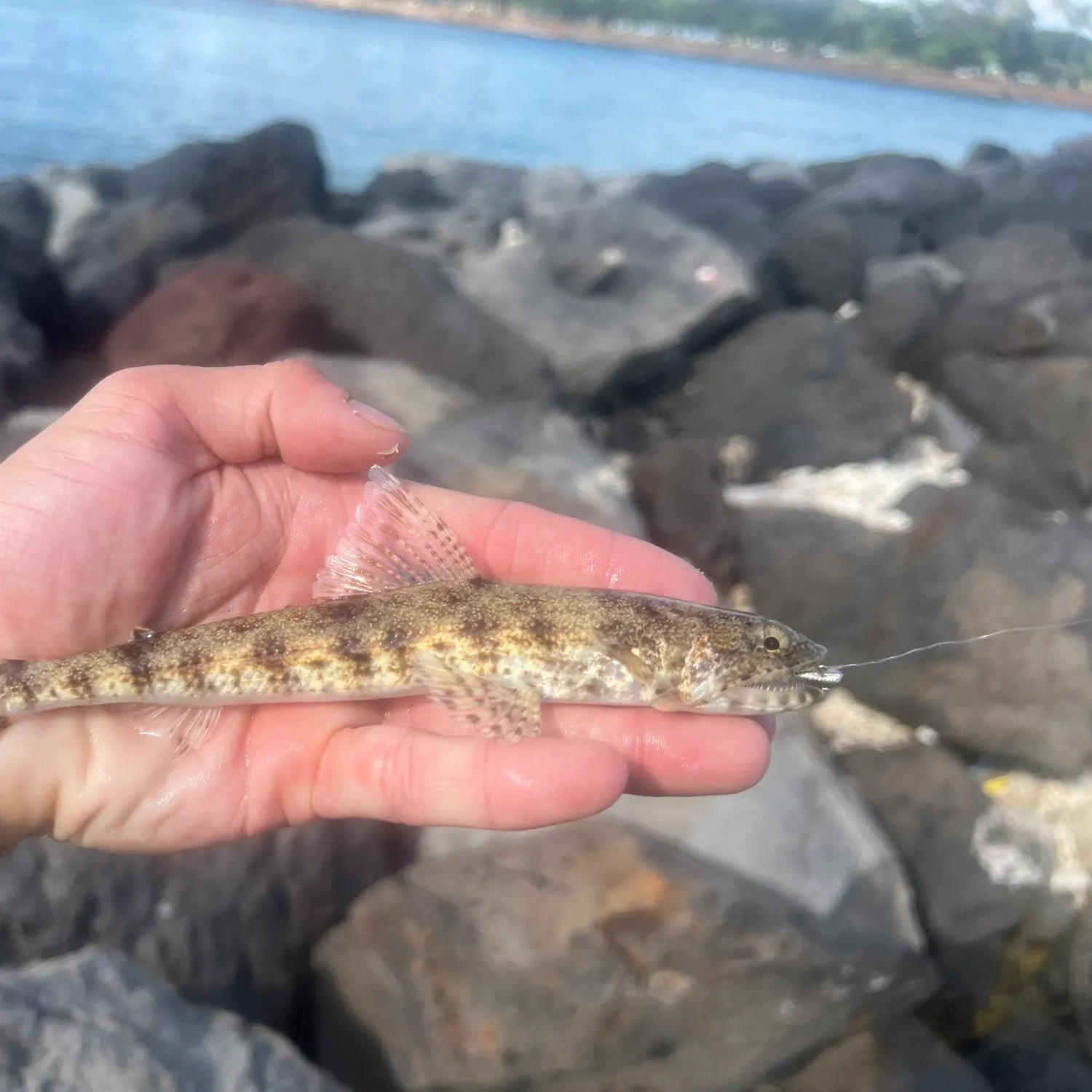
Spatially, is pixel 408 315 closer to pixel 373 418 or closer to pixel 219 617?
pixel 373 418

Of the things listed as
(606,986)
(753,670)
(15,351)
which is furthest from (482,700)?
(15,351)

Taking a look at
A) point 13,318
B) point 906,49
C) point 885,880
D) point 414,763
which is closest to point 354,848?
point 414,763

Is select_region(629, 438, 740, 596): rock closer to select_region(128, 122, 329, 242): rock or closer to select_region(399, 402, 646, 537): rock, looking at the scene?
select_region(399, 402, 646, 537): rock

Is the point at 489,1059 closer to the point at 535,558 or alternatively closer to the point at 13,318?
the point at 535,558

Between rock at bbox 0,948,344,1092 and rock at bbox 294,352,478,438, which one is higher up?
rock at bbox 294,352,478,438

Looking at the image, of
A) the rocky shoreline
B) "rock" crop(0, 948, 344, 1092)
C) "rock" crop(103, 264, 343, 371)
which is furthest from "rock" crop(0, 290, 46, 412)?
"rock" crop(0, 948, 344, 1092)

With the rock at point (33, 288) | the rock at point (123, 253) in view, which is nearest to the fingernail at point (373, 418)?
the rock at point (33, 288)

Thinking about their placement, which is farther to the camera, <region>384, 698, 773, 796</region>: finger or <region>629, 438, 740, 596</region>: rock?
<region>629, 438, 740, 596</region>: rock
